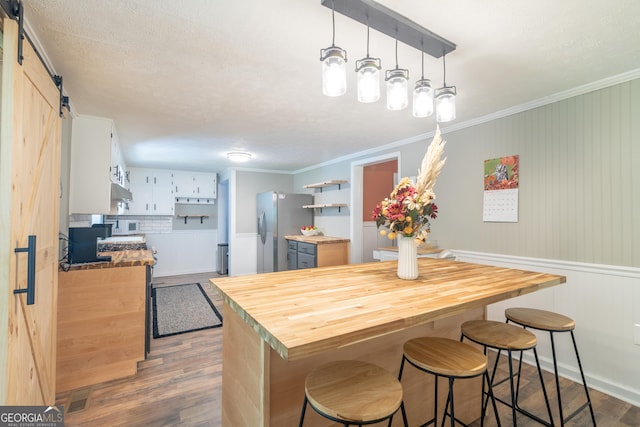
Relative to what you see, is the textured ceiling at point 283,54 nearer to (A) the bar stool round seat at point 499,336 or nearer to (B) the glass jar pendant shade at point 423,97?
(B) the glass jar pendant shade at point 423,97

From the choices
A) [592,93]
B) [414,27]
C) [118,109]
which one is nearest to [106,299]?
[118,109]

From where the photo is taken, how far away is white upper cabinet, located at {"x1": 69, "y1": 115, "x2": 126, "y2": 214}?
273 cm

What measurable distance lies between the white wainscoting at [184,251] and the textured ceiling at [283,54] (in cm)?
374

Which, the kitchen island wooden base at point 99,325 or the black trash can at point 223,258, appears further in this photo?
the black trash can at point 223,258

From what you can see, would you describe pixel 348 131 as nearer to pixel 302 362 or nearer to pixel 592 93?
pixel 592 93

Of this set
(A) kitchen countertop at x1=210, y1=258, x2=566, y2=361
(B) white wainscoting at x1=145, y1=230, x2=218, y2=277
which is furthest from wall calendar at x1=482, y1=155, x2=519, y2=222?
(B) white wainscoting at x1=145, y1=230, x2=218, y2=277

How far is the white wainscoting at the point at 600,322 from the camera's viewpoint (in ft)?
6.77

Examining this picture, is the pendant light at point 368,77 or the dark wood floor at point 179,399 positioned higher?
the pendant light at point 368,77

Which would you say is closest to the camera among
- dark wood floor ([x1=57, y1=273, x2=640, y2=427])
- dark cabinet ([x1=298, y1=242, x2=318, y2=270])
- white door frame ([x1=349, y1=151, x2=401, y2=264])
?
dark wood floor ([x1=57, y1=273, x2=640, y2=427])

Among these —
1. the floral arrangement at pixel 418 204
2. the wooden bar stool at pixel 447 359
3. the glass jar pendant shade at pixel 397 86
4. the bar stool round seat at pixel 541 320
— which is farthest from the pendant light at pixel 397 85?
the bar stool round seat at pixel 541 320

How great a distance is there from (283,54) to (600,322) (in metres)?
3.00

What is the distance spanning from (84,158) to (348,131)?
8.88 feet

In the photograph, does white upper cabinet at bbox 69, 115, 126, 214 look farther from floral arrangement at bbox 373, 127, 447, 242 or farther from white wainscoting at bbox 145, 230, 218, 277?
A: white wainscoting at bbox 145, 230, 218, 277

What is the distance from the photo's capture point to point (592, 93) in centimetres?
222
